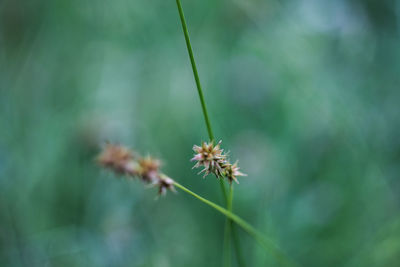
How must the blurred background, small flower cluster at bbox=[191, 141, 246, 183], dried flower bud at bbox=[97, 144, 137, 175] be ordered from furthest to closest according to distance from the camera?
1. the blurred background
2. dried flower bud at bbox=[97, 144, 137, 175]
3. small flower cluster at bbox=[191, 141, 246, 183]

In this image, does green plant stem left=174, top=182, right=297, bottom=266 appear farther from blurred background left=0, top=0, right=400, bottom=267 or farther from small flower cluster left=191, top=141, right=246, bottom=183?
blurred background left=0, top=0, right=400, bottom=267

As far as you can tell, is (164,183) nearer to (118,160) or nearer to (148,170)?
(148,170)

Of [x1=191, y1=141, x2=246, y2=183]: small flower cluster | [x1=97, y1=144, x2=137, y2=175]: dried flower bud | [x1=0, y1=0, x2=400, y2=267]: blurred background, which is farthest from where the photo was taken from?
[x1=0, y1=0, x2=400, y2=267]: blurred background

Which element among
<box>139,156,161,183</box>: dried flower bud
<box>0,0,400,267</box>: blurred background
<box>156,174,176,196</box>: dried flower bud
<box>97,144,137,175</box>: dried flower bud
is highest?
<box>0,0,400,267</box>: blurred background

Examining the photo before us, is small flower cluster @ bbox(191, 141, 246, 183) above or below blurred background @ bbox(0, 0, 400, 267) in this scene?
below

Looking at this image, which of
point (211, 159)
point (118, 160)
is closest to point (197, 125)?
point (118, 160)

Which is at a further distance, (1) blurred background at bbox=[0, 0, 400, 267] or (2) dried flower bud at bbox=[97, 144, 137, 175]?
(1) blurred background at bbox=[0, 0, 400, 267]

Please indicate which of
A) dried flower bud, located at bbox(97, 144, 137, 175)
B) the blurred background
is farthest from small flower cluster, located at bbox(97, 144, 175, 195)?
the blurred background

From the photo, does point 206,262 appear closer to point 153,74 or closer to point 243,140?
point 243,140
